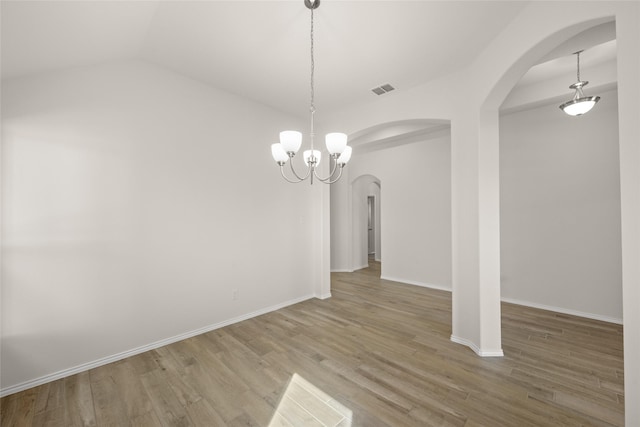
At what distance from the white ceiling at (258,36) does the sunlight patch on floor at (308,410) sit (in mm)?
3176

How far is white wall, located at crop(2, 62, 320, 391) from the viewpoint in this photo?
212 centimetres

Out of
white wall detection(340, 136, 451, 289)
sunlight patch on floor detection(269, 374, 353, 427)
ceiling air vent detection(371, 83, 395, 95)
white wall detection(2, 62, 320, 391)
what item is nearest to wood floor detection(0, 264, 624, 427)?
sunlight patch on floor detection(269, 374, 353, 427)

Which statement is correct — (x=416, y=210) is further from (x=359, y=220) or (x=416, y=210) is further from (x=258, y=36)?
(x=258, y=36)

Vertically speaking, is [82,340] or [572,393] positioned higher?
[82,340]

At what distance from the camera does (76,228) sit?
7.64 feet

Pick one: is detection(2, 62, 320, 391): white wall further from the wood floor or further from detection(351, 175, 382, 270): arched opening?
detection(351, 175, 382, 270): arched opening

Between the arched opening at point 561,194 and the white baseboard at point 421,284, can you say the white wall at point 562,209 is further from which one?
the white baseboard at point 421,284

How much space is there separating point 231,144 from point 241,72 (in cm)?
92

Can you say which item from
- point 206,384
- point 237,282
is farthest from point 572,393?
point 237,282

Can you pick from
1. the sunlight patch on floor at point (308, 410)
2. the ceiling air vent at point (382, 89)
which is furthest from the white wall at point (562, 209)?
the sunlight patch on floor at point (308, 410)

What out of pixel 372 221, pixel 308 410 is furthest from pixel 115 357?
pixel 372 221

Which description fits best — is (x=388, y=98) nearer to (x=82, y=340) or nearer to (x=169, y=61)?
(x=169, y=61)

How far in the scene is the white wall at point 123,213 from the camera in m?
2.12

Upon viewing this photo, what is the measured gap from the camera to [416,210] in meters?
5.37
